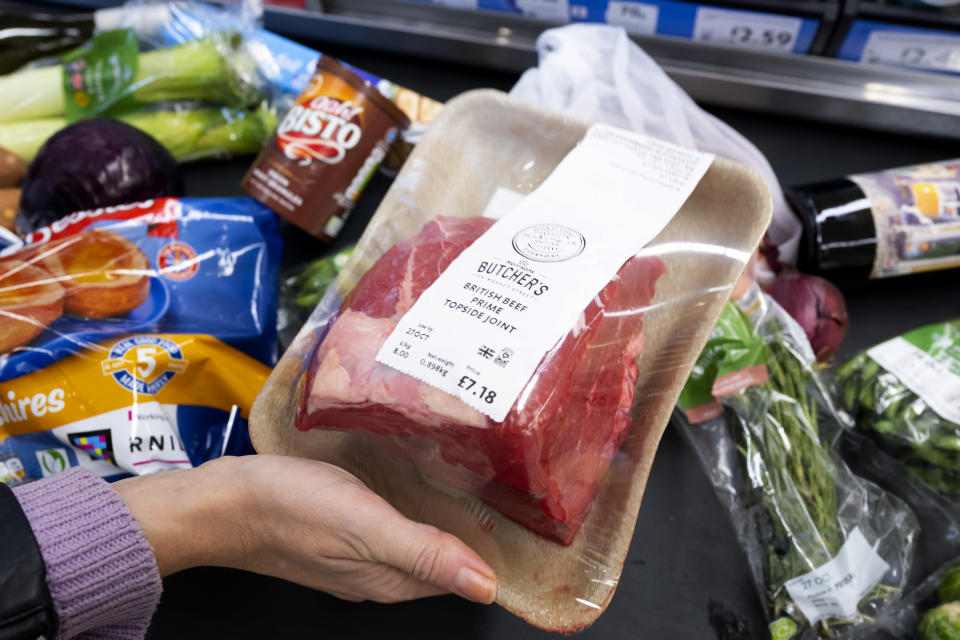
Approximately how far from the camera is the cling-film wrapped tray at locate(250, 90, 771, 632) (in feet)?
2.06

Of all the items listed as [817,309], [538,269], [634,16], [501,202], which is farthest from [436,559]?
[634,16]

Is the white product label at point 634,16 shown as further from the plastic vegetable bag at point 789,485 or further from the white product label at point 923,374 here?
the white product label at point 923,374

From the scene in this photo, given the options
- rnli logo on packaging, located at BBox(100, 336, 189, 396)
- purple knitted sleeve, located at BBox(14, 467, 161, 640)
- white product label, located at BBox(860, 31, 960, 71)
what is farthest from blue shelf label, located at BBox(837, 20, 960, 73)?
purple knitted sleeve, located at BBox(14, 467, 161, 640)

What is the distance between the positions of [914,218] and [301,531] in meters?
1.11

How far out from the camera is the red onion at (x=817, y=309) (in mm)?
1081

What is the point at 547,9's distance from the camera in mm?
1487

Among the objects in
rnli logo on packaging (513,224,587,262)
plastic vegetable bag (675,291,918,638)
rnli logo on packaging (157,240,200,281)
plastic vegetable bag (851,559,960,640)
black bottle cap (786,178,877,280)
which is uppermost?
rnli logo on packaging (513,224,587,262)

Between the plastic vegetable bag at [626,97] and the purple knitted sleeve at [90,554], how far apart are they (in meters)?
0.96

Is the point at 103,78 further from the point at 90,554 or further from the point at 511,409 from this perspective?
the point at 511,409

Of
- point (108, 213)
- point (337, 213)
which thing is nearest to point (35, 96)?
point (108, 213)

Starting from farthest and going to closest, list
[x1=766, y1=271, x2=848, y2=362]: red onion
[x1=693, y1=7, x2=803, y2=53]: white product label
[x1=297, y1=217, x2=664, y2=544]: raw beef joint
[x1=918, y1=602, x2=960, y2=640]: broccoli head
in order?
[x1=693, y1=7, x2=803, y2=53]: white product label → [x1=766, y1=271, x2=848, y2=362]: red onion → [x1=918, y1=602, x2=960, y2=640]: broccoli head → [x1=297, y1=217, x2=664, y2=544]: raw beef joint

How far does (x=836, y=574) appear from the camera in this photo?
854 mm

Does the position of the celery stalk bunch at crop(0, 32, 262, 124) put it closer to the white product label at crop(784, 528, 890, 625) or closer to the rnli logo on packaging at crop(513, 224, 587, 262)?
the rnli logo on packaging at crop(513, 224, 587, 262)

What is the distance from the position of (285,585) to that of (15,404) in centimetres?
46
